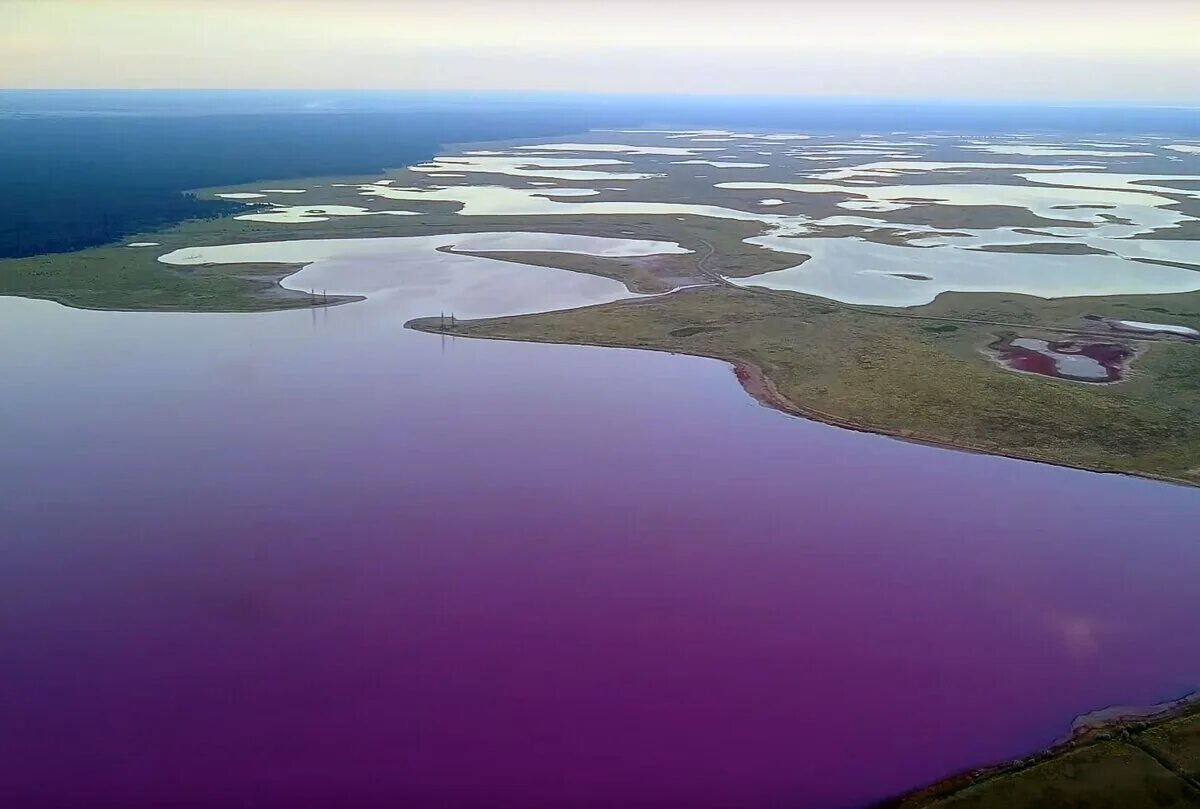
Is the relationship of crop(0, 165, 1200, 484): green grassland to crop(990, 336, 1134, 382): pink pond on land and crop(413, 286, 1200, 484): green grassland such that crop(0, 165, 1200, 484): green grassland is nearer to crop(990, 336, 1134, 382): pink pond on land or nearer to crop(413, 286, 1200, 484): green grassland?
crop(413, 286, 1200, 484): green grassland

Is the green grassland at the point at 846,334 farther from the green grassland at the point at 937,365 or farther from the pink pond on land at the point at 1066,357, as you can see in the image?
the pink pond on land at the point at 1066,357

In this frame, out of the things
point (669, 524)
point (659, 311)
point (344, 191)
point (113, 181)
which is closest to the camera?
point (669, 524)

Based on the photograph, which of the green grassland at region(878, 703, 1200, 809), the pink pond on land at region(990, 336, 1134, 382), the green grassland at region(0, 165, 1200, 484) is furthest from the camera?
the pink pond on land at region(990, 336, 1134, 382)

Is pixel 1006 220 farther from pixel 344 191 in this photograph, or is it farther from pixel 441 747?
pixel 441 747

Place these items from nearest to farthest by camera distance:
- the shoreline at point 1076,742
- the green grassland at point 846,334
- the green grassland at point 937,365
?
the shoreline at point 1076,742
the green grassland at point 937,365
the green grassland at point 846,334

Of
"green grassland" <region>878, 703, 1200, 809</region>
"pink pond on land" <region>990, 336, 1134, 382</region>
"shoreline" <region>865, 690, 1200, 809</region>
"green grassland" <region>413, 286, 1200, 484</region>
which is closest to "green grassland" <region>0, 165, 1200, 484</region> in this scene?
"green grassland" <region>413, 286, 1200, 484</region>

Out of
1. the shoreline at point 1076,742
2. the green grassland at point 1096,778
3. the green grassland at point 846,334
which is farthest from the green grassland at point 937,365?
the green grassland at point 1096,778

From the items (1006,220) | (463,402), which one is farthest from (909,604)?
(1006,220)

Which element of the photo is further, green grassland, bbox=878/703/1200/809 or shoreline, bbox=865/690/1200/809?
shoreline, bbox=865/690/1200/809
